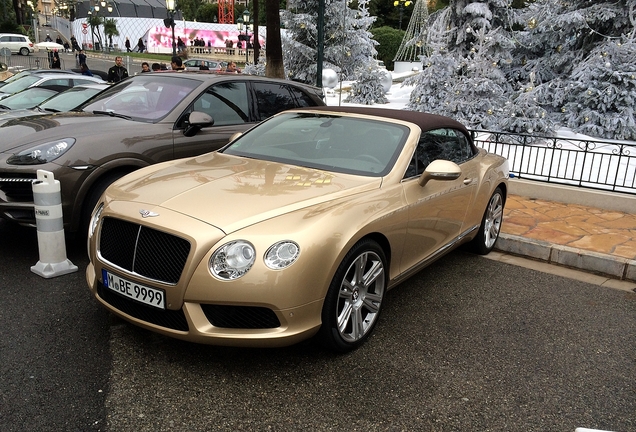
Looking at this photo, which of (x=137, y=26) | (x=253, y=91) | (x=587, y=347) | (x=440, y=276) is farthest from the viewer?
(x=137, y=26)

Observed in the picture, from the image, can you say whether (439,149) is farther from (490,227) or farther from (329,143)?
(490,227)

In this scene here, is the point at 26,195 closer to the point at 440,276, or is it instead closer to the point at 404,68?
the point at 440,276

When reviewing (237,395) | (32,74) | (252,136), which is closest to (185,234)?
(237,395)

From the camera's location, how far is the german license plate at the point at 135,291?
300 centimetres

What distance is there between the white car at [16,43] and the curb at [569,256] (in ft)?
154

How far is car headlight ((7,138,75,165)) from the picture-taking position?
464 cm

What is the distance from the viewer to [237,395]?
2.96 m

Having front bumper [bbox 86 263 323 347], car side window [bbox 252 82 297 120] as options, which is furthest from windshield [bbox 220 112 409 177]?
car side window [bbox 252 82 297 120]

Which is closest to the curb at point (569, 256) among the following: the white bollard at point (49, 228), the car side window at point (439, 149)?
the car side window at point (439, 149)

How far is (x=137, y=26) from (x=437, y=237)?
6934cm

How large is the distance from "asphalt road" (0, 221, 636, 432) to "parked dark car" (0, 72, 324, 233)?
32.9 inches

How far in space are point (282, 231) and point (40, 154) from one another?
A: 2.85 m

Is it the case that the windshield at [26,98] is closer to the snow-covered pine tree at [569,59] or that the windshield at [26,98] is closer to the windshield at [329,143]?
the windshield at [329,143]

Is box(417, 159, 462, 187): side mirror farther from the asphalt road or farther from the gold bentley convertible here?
the asphalt road
